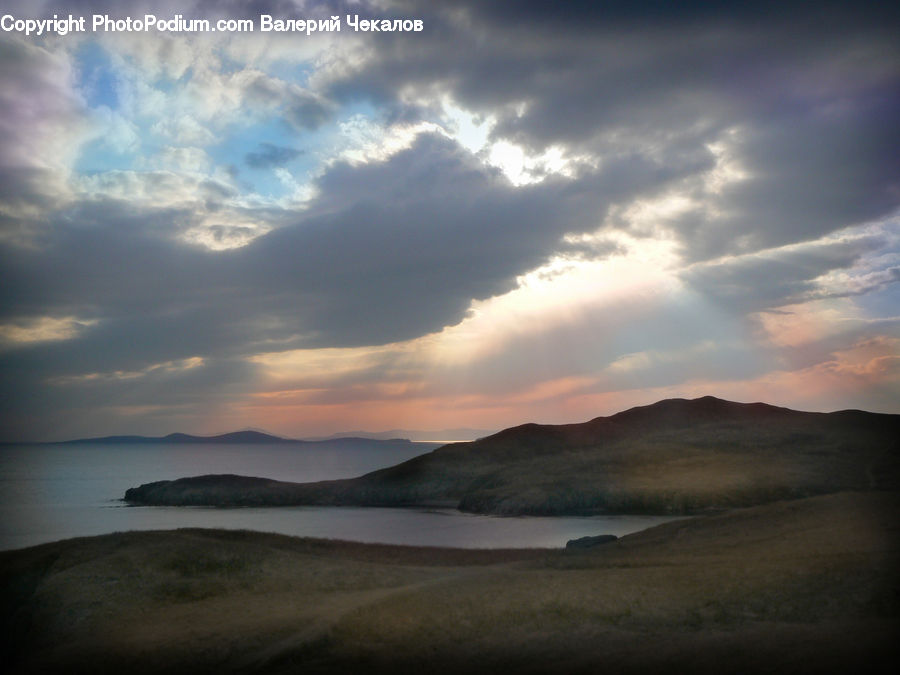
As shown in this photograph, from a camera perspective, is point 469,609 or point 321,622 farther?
point 469,609

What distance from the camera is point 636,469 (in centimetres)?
7750

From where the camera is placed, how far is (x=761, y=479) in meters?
68.4

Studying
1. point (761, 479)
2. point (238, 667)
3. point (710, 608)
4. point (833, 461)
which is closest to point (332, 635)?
point (238, 667)

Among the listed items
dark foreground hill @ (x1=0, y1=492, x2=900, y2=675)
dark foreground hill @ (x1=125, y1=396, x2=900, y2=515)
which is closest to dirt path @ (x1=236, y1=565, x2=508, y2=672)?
dark foreground hill @ (x1=0, y1=492, x2=900, y2=675)

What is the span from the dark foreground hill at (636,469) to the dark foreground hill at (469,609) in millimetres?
37986

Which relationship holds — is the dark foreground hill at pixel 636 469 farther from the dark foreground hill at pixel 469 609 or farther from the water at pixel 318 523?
the dark foreground hill at pixel 469 609

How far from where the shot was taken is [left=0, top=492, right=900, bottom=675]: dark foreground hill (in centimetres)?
1703

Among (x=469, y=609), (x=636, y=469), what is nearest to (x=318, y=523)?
(x=636, y=469)

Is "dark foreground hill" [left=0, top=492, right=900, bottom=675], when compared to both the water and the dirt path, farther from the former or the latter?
the water

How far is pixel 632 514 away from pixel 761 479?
13.8m

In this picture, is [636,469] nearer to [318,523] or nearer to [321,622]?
[318,523]

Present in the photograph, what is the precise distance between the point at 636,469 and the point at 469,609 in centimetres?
6001

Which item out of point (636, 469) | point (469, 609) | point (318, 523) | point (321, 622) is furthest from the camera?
point (636, 469)

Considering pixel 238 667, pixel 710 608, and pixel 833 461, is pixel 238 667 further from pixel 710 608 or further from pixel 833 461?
pixel 833 461
